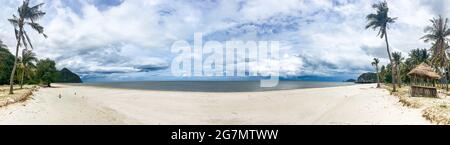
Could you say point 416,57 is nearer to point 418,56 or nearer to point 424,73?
point 418,56

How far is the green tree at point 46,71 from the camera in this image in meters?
66.2

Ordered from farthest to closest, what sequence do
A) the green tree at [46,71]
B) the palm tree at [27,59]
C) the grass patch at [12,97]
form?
1. the green tree at [46,71]
2. the palm tree at [27,59]
3. the grass patch at [12,97]

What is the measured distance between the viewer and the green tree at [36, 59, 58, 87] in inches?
2606

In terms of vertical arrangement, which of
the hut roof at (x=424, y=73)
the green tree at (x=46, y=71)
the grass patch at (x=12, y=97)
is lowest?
the grass patch at (x=12, y=97)

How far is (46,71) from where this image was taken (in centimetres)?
6744

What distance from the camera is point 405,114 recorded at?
587 inches

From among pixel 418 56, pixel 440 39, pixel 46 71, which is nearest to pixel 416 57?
pixel 418 56

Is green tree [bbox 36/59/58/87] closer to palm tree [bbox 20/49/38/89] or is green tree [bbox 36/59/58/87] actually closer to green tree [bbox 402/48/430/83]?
palm tree [bbox 20/49/38/89]

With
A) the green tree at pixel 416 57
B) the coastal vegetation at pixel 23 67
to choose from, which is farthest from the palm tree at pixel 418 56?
the coastal vegetation at pixel 23 67

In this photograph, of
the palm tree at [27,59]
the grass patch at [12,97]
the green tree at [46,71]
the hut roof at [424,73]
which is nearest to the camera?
the grass patch at [12,97]

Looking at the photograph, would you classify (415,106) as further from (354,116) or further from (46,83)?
(46,83)

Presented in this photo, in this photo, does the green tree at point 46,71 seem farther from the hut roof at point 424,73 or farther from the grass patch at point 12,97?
the hut roof at point 424,73
